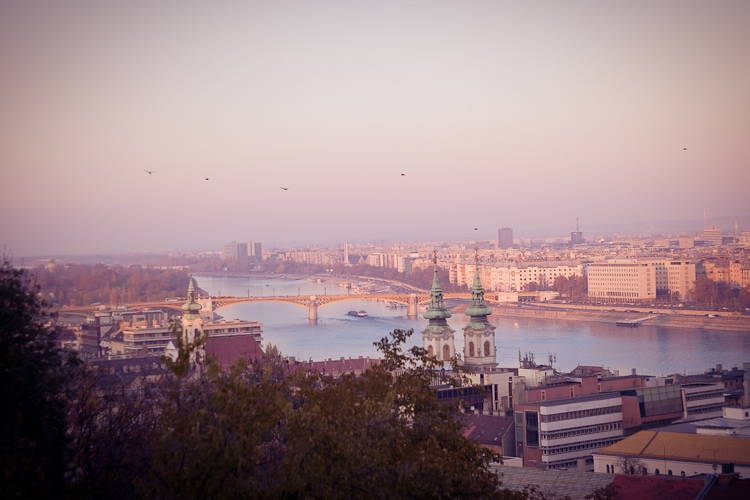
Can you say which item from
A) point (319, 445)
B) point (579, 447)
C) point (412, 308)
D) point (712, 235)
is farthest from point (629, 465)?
point (712, 235)

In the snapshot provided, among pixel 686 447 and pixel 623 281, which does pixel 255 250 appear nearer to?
pixel 623 281

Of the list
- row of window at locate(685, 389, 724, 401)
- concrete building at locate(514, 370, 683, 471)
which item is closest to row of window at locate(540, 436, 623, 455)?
concrete building at locate(514, 370, 683, 471)

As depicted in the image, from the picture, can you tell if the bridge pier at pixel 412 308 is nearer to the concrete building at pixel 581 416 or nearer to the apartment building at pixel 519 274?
the apartment building at pixel 519 274

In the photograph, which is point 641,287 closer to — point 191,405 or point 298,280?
point 298,280

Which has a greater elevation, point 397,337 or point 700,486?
point 397,337

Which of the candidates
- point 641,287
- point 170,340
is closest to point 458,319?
point 641,287
